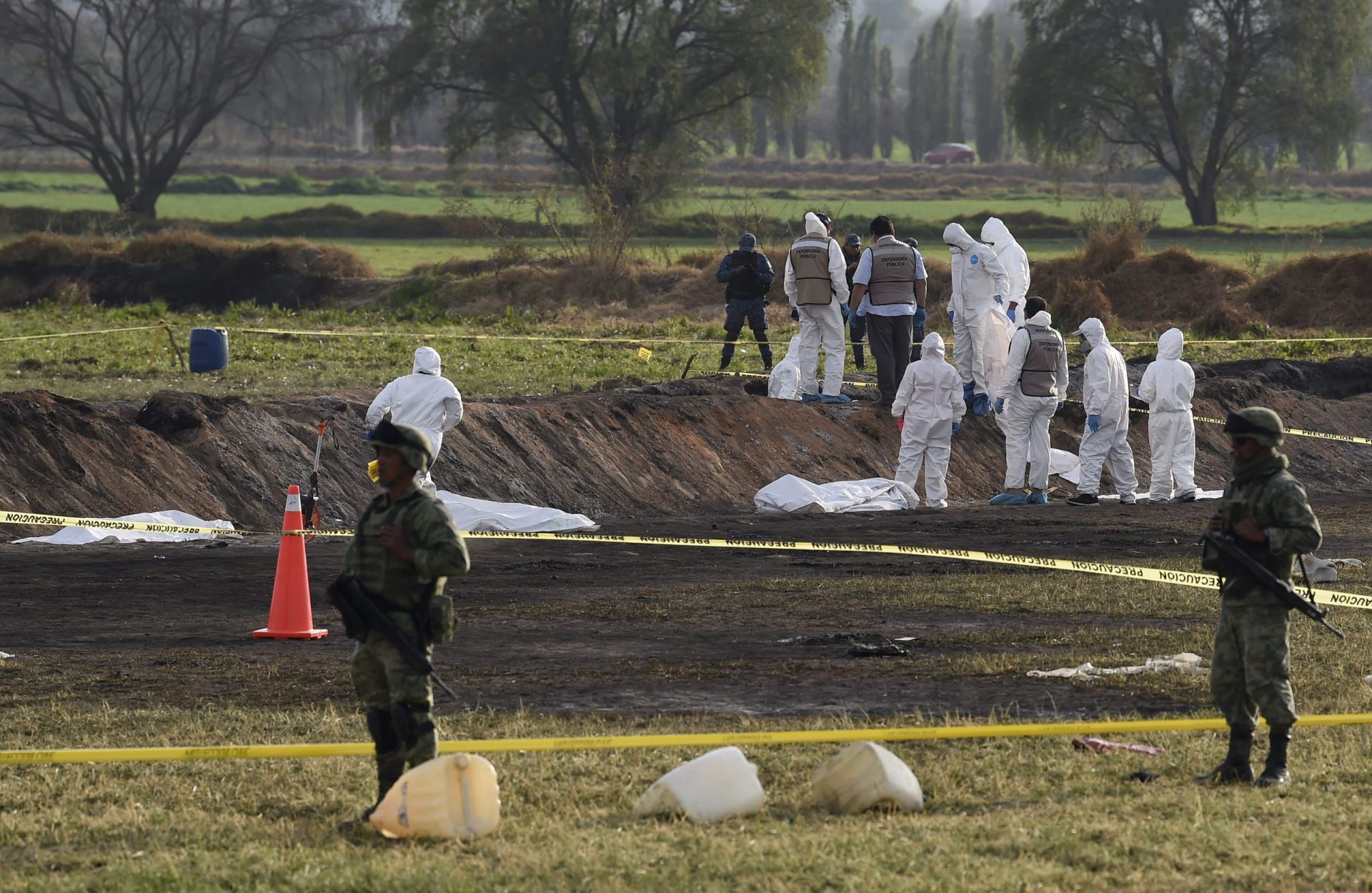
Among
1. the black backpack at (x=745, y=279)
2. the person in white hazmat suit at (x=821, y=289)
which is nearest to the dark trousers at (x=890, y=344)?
the person in white hazmat suit at (x=821, y=289)

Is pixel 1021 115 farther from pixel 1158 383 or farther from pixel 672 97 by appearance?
pixel 1158 383

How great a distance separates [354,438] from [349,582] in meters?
12.3

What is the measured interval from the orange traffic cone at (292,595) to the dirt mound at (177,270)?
3128 cm

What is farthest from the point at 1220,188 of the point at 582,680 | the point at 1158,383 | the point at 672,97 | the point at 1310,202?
the point at 582,680

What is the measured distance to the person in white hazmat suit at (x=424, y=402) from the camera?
15555mm

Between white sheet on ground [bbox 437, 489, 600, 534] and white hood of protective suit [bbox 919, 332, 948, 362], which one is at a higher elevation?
white hood of protective suit [bbox 919, 332, 948, 362]

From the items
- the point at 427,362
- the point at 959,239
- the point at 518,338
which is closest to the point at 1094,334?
the point at 959,239

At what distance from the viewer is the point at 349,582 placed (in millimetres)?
7652

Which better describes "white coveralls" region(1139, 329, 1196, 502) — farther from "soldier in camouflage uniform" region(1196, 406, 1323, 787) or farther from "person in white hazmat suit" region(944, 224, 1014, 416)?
"soldier in camouflage uniform" region(1196, 406, 1323, 787)

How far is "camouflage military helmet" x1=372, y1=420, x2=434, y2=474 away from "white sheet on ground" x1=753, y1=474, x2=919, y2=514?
1221 centimetres

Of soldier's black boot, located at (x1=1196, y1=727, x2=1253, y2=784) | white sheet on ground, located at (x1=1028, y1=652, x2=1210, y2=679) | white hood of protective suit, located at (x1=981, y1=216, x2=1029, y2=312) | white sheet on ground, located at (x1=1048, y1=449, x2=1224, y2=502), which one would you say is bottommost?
white sheet on ground, located at (x1=1048, y1=449, x2=1224, y2=502)

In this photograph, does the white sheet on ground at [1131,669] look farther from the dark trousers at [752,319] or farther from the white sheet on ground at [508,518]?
the dark trousers at [752,319]

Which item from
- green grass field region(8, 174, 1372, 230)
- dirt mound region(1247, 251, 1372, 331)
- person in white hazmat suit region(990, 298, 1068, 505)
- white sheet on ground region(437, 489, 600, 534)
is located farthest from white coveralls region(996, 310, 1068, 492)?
green grass field region(8, 174, 1372, 230)

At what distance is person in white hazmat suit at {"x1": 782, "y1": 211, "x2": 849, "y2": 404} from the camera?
22250 millimetres
